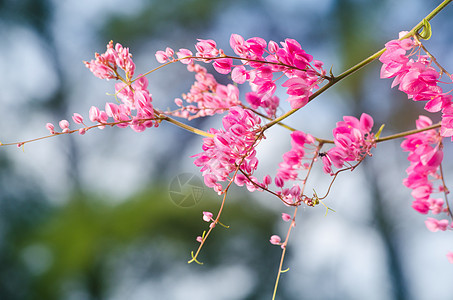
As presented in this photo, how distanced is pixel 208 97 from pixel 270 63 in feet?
0.68

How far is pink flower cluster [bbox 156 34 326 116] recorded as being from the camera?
387mm

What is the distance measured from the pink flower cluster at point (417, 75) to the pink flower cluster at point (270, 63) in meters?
0.08

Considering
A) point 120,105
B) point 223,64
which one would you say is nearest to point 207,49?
point 223,64

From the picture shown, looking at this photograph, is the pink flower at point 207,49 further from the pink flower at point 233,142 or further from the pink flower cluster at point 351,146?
the pink flower cluster at point 351,146

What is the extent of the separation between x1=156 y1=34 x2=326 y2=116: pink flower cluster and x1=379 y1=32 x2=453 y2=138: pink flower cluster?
77 mm

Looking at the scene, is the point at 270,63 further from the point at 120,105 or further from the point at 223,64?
the point at 120,105

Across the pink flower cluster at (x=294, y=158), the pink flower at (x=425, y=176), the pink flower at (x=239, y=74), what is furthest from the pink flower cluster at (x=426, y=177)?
the pink flower at (x=239, y=74)

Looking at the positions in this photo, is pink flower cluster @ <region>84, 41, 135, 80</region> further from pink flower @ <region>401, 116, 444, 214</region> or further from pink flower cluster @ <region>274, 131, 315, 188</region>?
pink flower @ <region>401, 116, 444, 214</region>

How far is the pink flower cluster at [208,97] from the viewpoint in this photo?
1.89 feet

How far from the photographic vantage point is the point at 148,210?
2031mm

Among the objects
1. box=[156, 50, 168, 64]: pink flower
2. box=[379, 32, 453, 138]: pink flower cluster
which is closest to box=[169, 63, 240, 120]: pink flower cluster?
box=[156, 50, 168, 64]: pink flower

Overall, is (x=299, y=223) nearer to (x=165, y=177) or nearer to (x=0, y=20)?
(x=165, y=177)

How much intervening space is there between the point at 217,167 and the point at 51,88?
6.76 ft

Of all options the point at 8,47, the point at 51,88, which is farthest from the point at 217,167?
the point at 8,47
